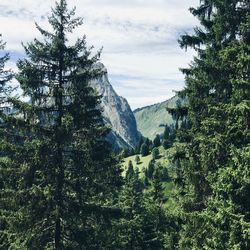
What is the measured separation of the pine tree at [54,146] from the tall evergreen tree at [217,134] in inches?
167

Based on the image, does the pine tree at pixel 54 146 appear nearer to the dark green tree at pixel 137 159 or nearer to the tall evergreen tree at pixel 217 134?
the tall evergreen tree at pixel 217 134

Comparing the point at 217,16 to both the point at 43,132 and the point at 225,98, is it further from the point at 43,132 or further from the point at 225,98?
the point at 43,132

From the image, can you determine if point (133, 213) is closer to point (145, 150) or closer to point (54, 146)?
point (54, 146)

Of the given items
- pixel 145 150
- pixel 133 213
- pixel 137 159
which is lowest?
pixel 133 213

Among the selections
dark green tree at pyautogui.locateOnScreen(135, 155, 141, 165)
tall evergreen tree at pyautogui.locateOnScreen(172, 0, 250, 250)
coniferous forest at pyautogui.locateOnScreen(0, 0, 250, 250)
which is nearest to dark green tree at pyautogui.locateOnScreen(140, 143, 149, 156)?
dark green tree at pyautogui.locateOnScreen(135, 155, 141, 165)

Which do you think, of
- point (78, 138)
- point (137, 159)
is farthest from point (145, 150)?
point (78, 138)

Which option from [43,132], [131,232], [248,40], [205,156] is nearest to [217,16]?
[248,40]

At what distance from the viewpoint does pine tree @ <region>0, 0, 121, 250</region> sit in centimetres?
1903

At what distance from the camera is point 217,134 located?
1812 cm

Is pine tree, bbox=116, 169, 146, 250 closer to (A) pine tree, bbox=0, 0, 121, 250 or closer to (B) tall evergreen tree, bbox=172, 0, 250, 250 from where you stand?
(B) tall evergreen tree, bbox=172, 0, 250, 250

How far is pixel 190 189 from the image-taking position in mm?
22016

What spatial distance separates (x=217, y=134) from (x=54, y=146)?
289 inches

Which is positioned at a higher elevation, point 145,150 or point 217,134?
point 217,134

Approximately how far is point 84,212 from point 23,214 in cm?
290
